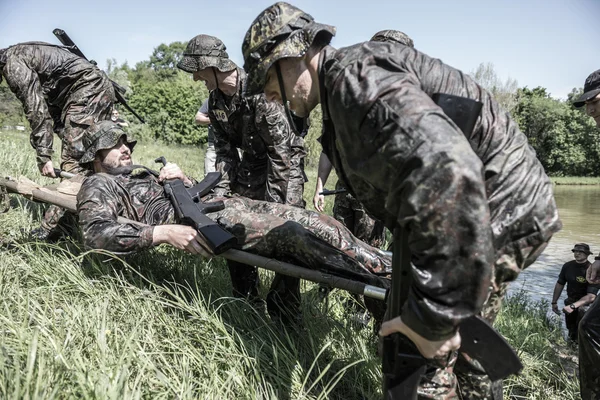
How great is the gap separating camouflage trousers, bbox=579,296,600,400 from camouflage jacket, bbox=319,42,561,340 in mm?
1154

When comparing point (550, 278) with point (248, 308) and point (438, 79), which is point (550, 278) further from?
point (438, 79)

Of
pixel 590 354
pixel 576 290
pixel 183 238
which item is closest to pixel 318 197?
pixel 183 238

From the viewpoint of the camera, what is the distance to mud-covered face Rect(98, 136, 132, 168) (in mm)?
4035

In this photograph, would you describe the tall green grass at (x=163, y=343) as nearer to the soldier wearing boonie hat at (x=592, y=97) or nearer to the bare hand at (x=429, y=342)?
the bare hand at (x=429, y=342)

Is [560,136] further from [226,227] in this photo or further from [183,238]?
[183,238]

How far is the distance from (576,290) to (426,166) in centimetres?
644

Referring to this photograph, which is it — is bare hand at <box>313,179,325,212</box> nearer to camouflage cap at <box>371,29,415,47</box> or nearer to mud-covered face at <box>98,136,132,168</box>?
camouflage cap at <box>371,29,415,47</box>

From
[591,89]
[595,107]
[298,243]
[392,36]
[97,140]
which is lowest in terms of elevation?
[298,243]

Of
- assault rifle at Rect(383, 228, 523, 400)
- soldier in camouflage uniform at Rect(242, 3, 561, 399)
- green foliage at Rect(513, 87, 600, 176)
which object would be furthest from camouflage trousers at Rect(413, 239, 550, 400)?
green foliage at Rect(513, 87, 600, 176)

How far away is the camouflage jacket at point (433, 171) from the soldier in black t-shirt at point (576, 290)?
5157 millimetres

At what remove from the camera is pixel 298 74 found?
6.31 ft

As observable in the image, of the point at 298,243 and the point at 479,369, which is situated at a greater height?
the point at 298,243

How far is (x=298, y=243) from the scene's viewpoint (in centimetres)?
289

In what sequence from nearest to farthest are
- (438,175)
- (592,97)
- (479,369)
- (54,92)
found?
(438,175) → (479,369) → (592,97) → (54,92)
